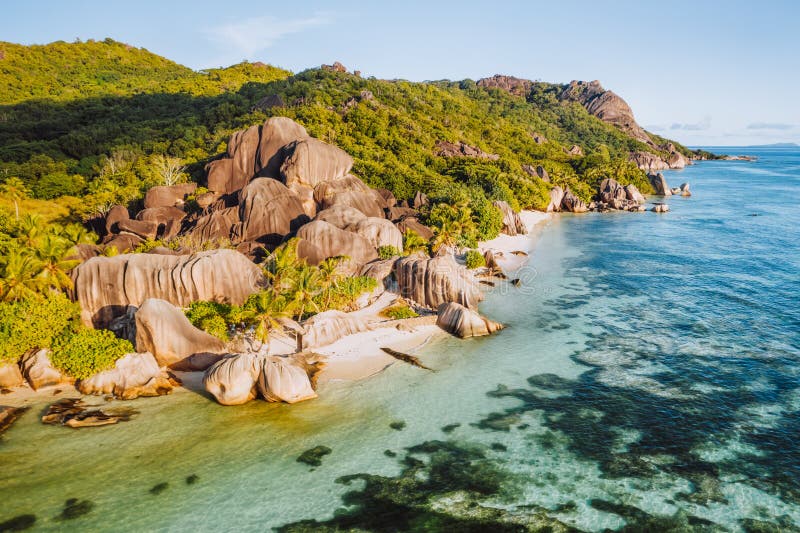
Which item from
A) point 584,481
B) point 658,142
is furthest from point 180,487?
point 658,142

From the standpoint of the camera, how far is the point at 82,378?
22.1 m

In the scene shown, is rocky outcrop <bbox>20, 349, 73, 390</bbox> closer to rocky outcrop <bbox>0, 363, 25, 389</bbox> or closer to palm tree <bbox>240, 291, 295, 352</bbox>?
rocky outcrop <bbox>0, 363, 25, 389</bbox>

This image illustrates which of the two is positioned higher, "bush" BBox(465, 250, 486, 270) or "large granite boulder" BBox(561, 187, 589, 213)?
"large granite boulder" BBox(561, 187, 589, 213)

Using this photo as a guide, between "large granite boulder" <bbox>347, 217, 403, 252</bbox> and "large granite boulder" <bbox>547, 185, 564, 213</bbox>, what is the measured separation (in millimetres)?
48378

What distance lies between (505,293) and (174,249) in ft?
91.0

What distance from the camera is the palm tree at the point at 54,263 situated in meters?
24.2

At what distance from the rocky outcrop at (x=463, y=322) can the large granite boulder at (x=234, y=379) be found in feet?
42.7

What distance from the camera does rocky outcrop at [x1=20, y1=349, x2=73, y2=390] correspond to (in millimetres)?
22156

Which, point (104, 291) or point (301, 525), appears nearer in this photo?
point (301, 525)

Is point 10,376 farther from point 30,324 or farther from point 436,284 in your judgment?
point 436,284

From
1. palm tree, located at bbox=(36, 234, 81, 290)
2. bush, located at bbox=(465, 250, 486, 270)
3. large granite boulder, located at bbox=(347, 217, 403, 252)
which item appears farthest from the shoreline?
bush, located at bbox=(465, 250, 486, 270)

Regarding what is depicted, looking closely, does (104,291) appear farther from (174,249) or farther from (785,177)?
(785,177)

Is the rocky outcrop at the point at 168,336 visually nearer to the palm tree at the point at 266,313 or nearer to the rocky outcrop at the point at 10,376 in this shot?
the palm tree at the point at 266,313

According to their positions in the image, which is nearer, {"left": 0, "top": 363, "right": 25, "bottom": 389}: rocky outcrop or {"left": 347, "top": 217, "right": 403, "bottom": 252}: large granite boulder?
{"left": 0, "top": 363, "right": 25, "bottom": 389}: rocky outcrop
